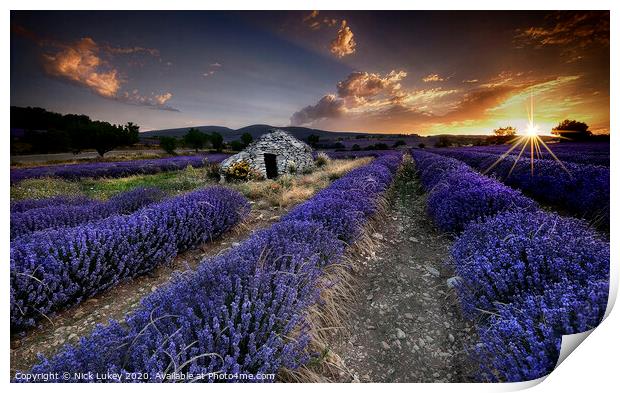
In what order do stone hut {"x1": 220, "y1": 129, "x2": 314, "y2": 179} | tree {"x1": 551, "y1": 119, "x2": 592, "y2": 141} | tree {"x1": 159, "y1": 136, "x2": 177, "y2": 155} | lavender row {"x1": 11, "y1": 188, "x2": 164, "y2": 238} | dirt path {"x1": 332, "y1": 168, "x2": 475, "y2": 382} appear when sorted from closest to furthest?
dirt path {"x1": 332, "y1": 168, "x2": 475, "y2": 382} → tree {"x1": 551, "y1": 119, "x2": 592, "y2": 141} → lavender row {"x1": 11, "y1": 188, "x2": 164, "y2": 238} → tree {"x1": 159, "y1": 136, "x2": 177, "y2": 155} → stone hut {"x1": 220, "y1": 129, "x2": 314, "y2": 179}

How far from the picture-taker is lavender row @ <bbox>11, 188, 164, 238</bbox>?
297 cm

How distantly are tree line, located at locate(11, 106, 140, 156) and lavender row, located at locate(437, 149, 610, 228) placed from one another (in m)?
5.02

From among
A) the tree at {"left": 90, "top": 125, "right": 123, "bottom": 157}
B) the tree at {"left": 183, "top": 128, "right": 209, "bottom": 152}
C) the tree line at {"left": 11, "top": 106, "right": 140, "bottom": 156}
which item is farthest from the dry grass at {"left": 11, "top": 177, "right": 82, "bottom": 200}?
the tree at {"left": 183, "top": 128, "right": 209, "bottom": 152}

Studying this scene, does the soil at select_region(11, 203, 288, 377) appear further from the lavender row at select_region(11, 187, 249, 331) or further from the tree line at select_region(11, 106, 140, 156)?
the tree line at select_region(11, 106, 140, 156)

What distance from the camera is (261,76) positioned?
8.23ft

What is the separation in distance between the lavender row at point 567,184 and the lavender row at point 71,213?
239 inches

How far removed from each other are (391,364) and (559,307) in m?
1.03

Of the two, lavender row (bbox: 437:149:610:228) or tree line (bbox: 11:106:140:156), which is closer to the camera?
tree line (bbox: 11:106:140:156)

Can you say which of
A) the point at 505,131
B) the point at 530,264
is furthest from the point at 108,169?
the point at 530,264

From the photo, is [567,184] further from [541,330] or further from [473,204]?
[541,330]

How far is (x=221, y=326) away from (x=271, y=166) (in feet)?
29.4

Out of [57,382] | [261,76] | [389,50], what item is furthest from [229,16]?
[57,382]

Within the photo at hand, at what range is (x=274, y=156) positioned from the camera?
10.2 meters

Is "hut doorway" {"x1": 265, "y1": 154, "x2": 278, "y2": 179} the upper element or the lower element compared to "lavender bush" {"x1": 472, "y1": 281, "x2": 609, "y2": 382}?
upper
